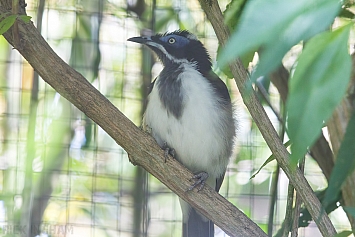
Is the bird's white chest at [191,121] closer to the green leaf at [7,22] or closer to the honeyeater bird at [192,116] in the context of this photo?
the honeyeater bird at [192,116]

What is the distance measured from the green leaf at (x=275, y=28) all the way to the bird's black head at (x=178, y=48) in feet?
6.32

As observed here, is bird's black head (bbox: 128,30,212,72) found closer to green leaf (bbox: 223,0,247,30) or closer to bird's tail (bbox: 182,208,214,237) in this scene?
bird's tail (bbox: 182,208,214,237)

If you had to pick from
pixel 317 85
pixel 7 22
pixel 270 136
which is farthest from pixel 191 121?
pixel 317 85

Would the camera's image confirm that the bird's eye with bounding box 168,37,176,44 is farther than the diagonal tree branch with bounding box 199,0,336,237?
Yes

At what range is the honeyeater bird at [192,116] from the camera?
251cm

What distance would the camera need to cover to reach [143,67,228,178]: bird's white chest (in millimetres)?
2508

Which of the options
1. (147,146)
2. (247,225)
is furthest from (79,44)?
(247,225)

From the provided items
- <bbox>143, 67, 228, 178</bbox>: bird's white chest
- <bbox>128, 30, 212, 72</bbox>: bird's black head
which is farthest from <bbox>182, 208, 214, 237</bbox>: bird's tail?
<bbox>128, 30, 212, 72</bbox>: bird's black head

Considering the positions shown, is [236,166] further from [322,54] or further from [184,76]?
[322,54]

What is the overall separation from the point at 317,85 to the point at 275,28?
0.09 metres

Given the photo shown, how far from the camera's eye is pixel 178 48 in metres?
2.79

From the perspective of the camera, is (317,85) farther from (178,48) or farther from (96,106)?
(178,48)

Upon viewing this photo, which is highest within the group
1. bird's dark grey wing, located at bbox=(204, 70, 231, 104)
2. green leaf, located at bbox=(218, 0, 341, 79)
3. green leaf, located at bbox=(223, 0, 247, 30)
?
bird's dark grey wing, located at bbox=(204, 70, 231, 104)

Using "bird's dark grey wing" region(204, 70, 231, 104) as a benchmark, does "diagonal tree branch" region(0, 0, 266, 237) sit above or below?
below
